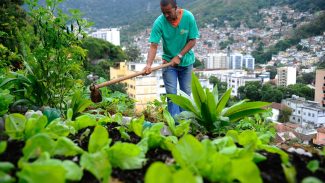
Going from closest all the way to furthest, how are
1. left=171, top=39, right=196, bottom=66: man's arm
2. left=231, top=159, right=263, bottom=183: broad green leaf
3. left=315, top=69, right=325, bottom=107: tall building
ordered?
left=231, top=159, right=263, bottom=183: broad green leaf → left=171, top=39, right=196, bottom=66: man's arm → left=315, top=69, right=325, bottom=107: tall building

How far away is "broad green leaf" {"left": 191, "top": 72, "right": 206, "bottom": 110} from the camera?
239 centimetres

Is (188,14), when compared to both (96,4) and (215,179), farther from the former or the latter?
(96,4)

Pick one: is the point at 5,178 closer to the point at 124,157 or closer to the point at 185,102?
the point at 124,157

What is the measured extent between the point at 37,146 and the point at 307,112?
3836 cm

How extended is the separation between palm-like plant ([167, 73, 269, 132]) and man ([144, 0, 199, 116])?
174 cm

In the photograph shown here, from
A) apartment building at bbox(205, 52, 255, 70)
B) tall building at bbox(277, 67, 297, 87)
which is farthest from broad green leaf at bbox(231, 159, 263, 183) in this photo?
apartment building at bbox(205, 52, 255, 70)

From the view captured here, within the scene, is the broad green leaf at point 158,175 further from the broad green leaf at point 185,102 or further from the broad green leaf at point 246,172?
the broad green leaf at point 185,102

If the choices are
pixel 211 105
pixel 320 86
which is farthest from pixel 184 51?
pixel 320 86

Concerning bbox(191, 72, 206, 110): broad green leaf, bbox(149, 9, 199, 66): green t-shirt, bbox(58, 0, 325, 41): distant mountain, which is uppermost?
bbox(58, 0, 325, 41): distant mountain

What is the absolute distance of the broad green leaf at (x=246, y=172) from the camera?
3.50ft

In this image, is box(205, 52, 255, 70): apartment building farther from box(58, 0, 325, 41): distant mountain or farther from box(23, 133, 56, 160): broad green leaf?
box(23, 133, 56, 160): broad green leaf

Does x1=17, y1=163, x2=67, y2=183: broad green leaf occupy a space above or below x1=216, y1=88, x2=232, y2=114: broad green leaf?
below

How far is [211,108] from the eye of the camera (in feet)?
7.72

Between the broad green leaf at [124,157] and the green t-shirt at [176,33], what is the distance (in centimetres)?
306
